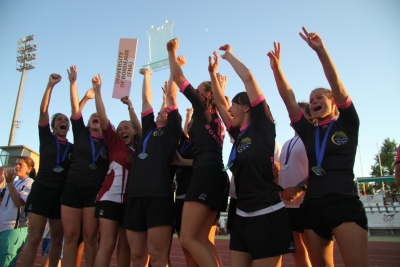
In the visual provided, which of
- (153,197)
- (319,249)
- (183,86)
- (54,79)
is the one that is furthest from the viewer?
(54,79)

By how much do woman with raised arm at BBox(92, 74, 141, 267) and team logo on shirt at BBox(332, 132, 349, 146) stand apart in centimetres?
242

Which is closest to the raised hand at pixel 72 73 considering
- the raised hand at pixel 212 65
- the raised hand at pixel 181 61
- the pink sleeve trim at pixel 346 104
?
the raised hand at pixel 181 61

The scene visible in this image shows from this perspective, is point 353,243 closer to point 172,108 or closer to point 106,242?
point 172,108

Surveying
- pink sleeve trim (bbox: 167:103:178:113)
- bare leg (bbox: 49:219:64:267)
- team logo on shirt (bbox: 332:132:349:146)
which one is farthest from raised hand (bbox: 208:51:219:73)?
bare leg (bbox: 49:219:64:267)

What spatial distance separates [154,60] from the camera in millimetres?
5023

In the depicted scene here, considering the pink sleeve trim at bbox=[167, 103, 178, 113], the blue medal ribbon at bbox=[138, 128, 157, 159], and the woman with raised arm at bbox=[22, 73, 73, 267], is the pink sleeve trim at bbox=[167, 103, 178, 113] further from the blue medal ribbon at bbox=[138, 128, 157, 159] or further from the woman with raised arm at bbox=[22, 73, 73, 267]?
the woman with raised arm at bbox=[22, 73, 73, 267]

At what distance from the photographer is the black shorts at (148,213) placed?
351cm

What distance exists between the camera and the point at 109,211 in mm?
3979

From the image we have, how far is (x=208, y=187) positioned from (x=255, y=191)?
604 millimetres

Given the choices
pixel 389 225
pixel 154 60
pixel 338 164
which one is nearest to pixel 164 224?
pixel 338 164

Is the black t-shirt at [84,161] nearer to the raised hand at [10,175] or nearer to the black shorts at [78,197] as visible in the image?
the black shorts at [78,197]

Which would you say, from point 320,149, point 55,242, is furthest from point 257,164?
point 55,242

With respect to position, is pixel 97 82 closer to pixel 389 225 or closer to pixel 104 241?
pixel 104 241

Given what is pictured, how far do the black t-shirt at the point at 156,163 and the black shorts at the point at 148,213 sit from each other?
61mm
